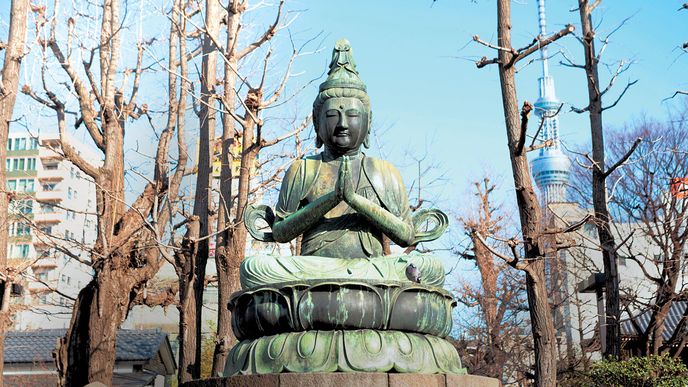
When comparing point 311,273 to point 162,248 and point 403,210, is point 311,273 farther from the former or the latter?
point 162,248

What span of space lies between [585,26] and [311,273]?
846 centimetres

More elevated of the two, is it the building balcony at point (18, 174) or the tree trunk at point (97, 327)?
the building balcony at point (18, 174)

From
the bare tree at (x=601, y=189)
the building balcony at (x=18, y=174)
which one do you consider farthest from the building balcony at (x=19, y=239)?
the bare tree at (x=601, y=189)

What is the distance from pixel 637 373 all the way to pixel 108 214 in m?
8.74

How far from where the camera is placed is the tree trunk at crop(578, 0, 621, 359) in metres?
12.1

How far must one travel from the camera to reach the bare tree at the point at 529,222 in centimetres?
967

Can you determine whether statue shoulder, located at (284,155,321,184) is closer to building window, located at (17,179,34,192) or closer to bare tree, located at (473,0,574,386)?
bare tree, located at (473,0,574,386)

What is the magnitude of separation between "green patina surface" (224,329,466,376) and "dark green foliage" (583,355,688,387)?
6262mm

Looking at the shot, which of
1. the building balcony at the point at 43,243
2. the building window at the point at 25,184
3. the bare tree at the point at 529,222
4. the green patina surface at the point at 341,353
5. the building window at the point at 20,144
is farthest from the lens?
the building window at the point at 20,144

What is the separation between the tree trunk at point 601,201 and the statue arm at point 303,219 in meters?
6.33

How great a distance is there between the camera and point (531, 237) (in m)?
9.71

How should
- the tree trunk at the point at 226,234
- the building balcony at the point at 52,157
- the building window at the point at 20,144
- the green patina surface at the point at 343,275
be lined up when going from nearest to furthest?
the green patina surface at the point at 343,275 < the tree trunk at the point at 226,234 < the building balcony at the point at 52,157 < the building window at the point at 20,144

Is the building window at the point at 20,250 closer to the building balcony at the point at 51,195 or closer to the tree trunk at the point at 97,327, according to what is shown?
the building balcony at the point at 51,195

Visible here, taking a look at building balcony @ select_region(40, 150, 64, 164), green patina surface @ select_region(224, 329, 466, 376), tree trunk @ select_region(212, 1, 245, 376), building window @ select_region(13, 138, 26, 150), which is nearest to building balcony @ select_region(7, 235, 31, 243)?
building balcony @ select_region(40, 150, 64, 164)
